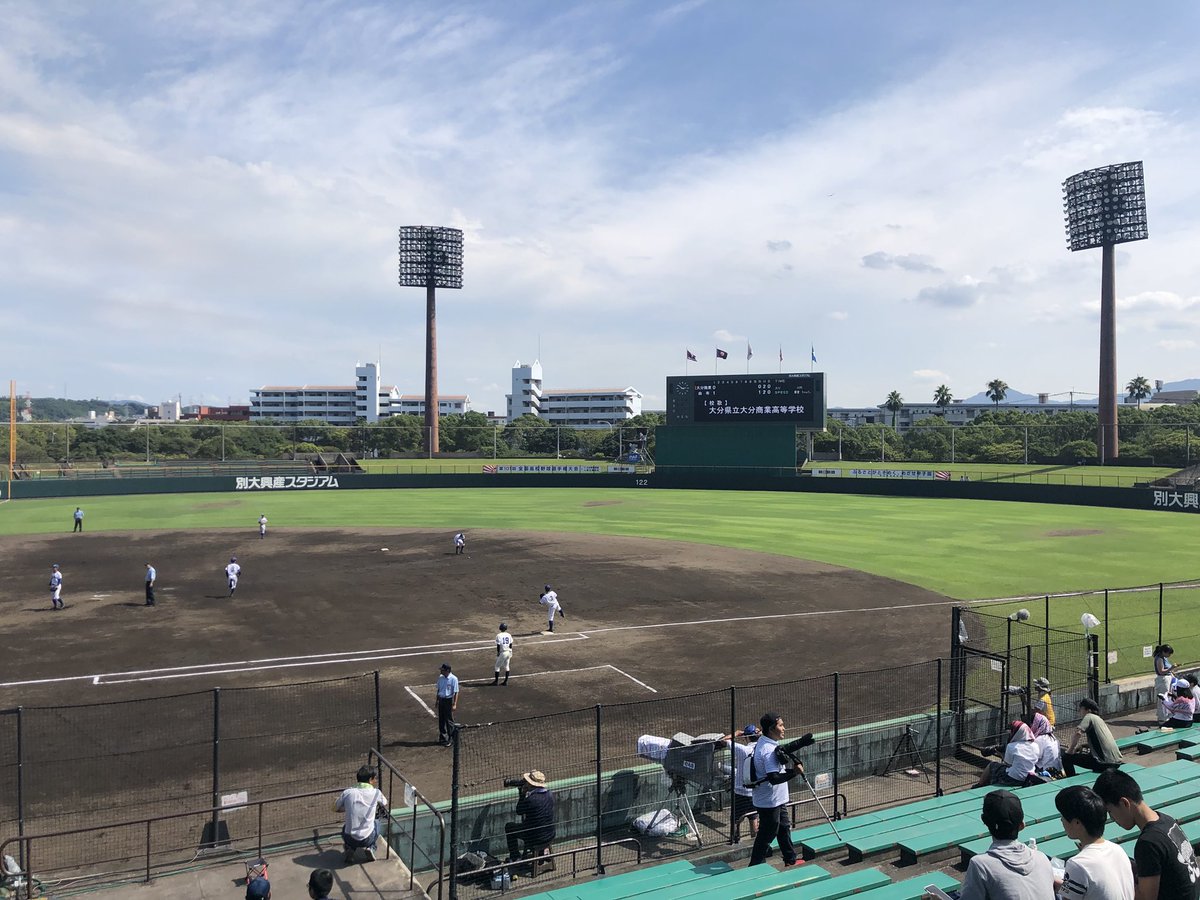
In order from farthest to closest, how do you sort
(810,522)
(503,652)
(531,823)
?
1. (810,522)
2. (503,652)
3. (531,823)

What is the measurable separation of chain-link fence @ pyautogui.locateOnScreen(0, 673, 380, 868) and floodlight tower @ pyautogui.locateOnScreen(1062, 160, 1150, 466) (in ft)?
338

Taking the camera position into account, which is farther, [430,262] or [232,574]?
[430,262]

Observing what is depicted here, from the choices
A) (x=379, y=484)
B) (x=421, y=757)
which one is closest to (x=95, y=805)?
(x=421, y=757)

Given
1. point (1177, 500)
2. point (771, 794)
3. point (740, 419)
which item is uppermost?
point (740, 419)

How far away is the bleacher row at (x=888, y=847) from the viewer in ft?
25.9

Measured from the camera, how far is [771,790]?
9352mm

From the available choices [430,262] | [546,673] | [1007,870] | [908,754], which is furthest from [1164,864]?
[430,262]

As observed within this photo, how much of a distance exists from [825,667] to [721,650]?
2.99m

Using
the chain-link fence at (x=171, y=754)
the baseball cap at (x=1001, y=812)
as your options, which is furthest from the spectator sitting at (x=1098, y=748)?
the chain-link fence at (x=171, y=754)

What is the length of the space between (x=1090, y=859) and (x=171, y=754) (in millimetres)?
15536

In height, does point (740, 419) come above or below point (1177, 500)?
above

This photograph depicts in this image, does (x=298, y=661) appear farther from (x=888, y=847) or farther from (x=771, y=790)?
(x=888, y=847)

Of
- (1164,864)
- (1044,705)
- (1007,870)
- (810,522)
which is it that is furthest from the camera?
(810,522)

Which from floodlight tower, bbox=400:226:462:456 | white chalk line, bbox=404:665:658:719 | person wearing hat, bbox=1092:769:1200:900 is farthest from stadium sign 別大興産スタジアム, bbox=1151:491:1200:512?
floodlight tower, bbox=400:226:462:456
